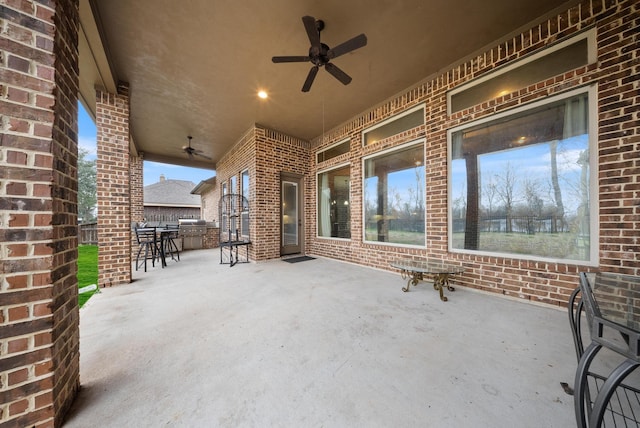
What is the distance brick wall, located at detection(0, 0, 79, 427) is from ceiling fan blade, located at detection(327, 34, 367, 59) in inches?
89.5

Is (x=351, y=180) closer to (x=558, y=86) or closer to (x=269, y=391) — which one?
(x=558, y=86)

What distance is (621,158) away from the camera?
2.20 m

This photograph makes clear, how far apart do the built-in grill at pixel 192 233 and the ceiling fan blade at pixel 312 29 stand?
7218 millimetres

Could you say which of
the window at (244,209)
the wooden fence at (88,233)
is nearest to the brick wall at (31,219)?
the window at (244,209)

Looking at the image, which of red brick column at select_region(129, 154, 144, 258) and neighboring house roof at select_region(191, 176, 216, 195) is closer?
red brick column at select_region(129, 154, 144, 258)

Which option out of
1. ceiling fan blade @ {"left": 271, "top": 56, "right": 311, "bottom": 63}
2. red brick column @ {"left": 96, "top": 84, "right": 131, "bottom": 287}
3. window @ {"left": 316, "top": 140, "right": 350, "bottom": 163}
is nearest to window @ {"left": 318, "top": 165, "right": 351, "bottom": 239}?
window @ {"left": 316, "top": 140, "right": 350, "bottom": 163}

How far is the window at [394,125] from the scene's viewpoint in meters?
3.92

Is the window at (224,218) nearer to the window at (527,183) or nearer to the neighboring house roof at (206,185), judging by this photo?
the neighboring house roof at (206,185)

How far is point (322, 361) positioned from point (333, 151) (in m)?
4.97

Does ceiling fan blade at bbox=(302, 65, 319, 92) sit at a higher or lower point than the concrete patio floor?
higher

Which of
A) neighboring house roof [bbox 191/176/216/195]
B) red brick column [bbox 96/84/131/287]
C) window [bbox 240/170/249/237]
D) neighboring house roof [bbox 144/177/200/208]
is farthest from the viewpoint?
neighboring house roof [bbox 144/177/200/208]

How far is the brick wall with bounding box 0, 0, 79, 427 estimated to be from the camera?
102cm

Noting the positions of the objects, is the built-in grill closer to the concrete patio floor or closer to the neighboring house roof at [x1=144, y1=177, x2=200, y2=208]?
the concrete patio floor

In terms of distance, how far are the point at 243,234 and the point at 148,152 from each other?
5074mm
